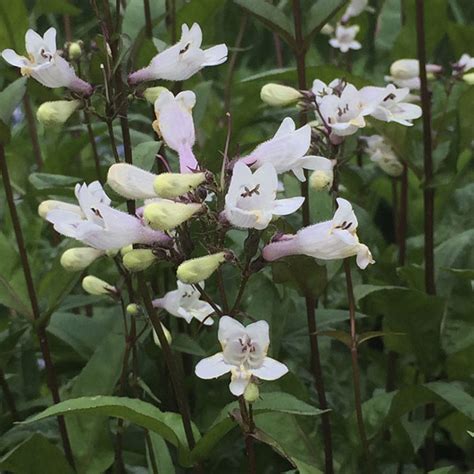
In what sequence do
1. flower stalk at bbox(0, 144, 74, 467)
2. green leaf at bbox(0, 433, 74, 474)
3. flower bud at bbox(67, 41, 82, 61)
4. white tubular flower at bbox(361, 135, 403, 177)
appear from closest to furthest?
green leaf at bbox(0, 433, 74, 474) < flower stalk at bbox(0, 144, 74, 467) < flower bud at bbox(67, 41, 82, 61) < white tubular flower at bbox(361, 135, 403, 177)

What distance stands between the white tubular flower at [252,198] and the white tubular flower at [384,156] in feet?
2.36

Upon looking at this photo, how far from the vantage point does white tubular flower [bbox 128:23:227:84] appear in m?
1.00

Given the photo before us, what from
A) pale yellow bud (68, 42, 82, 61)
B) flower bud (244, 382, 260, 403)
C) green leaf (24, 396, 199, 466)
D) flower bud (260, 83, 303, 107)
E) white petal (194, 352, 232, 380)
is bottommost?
green leaf (24, 396, 199, 466)

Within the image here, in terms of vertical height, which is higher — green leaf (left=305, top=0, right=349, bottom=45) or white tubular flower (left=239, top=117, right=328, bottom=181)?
green leaf (left=305, top=0, right=349, bottom=45)

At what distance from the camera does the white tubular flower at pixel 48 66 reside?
0.99 meters

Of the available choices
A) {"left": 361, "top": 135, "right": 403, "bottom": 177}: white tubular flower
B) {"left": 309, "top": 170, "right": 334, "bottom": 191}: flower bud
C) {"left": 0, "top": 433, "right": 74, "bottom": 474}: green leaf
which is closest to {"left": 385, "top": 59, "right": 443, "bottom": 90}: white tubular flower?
{"left": 361, "top": 135, "right": 403, "bottom": 177}: white tubular flower

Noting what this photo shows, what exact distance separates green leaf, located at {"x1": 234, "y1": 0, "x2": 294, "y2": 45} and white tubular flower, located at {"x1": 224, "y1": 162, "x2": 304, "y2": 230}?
0.44 metres

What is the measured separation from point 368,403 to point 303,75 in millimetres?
487

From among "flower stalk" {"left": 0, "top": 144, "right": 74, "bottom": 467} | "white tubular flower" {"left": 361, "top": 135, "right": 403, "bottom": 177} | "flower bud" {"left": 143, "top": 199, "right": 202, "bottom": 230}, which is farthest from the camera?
"white tubular flower" {"left": 361, "top": 135, "right": 403, "bottom": 177}

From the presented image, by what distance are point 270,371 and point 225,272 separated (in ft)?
1.78

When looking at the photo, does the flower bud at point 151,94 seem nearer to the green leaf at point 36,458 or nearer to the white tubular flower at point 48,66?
the white tubular flower at point 48,66

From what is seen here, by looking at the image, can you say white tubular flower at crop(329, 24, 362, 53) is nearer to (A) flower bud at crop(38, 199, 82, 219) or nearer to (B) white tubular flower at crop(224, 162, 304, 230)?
(A) flower bud at crop(38, 199, 82, 219)

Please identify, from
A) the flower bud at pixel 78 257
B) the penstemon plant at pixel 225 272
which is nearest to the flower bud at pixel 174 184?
the penstemon plant at pixel 225 272

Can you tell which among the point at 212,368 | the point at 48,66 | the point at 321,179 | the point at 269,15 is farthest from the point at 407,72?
the point at 212,368
